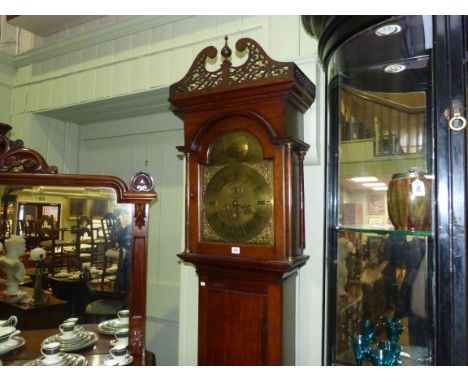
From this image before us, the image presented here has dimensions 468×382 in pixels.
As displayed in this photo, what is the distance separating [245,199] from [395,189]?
0.49 metres

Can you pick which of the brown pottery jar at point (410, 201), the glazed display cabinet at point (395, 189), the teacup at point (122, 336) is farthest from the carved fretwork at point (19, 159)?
the brown pottery jar at point (410, 201)

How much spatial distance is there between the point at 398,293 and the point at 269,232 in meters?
0.42

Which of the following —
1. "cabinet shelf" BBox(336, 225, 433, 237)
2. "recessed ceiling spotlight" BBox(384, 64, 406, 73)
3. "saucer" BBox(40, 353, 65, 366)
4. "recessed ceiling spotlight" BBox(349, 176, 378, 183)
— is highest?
"recessed ceiling spotlight" BBox(384, 64, 406, 73)

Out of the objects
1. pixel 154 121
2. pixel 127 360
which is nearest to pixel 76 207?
pixel 127 360

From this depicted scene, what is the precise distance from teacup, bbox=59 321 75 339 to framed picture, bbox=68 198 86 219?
1.24 ft

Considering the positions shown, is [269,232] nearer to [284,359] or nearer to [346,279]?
[346,279]

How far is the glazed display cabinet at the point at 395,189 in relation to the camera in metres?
0.73

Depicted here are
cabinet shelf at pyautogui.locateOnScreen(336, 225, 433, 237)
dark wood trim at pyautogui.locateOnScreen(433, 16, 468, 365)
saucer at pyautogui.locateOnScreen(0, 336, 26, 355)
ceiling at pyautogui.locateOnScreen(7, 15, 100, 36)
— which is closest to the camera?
dark wood trim at pyautogui.locateOnScreen(433, 16, 468, 365)

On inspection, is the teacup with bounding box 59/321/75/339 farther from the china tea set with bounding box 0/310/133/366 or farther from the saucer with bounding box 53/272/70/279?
the saucer with bounding box 53/272/70/279

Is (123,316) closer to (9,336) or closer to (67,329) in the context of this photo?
(67,329)

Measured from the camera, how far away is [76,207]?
128cm

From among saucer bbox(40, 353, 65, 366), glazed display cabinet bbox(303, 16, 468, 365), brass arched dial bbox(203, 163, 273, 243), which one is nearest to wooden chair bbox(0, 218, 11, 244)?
saucer bbox(40, 353, 65, 366)

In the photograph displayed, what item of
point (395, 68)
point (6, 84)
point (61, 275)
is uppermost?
point (6, 84)

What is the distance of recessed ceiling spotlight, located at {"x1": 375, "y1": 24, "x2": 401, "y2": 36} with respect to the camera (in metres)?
0.87
